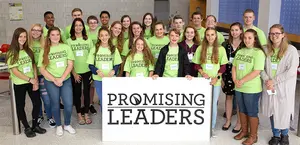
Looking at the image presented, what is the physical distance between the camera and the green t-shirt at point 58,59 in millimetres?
3504

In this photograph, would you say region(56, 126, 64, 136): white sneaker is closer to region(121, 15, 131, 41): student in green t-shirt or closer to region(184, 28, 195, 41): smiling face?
region(121, 15, 131, 41): student in green t-shirt

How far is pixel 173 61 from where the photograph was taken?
3.55m

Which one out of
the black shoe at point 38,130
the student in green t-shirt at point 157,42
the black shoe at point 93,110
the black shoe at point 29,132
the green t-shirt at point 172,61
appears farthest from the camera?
the black shoe at point 93,110

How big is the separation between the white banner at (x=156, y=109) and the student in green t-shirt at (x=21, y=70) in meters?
0.87

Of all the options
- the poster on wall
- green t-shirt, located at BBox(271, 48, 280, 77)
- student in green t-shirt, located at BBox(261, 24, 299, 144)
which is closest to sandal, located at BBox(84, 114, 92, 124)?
student in green t-shirt, located at BBox(261, 24, 299, 144)

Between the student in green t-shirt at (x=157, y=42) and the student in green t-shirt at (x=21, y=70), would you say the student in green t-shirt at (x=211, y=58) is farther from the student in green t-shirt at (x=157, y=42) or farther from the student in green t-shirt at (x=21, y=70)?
the student in green t-shirt at (x=21, y=70)

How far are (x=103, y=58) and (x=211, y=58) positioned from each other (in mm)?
1234

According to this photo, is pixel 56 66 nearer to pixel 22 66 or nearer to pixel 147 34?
pixel 22 66

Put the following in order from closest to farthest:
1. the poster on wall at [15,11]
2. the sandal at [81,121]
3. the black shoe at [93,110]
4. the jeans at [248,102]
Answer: the jeans at [248,102] < the sandal at [81,121] < the black shoe at [93,110] < the poster on wall at [15,11]

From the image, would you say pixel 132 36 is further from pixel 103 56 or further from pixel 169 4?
pixel 169 4

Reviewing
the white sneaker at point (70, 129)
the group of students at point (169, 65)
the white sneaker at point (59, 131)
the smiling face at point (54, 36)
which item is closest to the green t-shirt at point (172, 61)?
the group of students at point (169, 65)

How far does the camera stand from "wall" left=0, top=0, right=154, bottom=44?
26.9ft

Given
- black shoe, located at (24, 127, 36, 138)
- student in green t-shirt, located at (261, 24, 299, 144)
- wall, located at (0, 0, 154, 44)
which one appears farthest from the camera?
wall, located at (0, 0, 154, 44)

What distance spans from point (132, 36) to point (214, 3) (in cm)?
507
